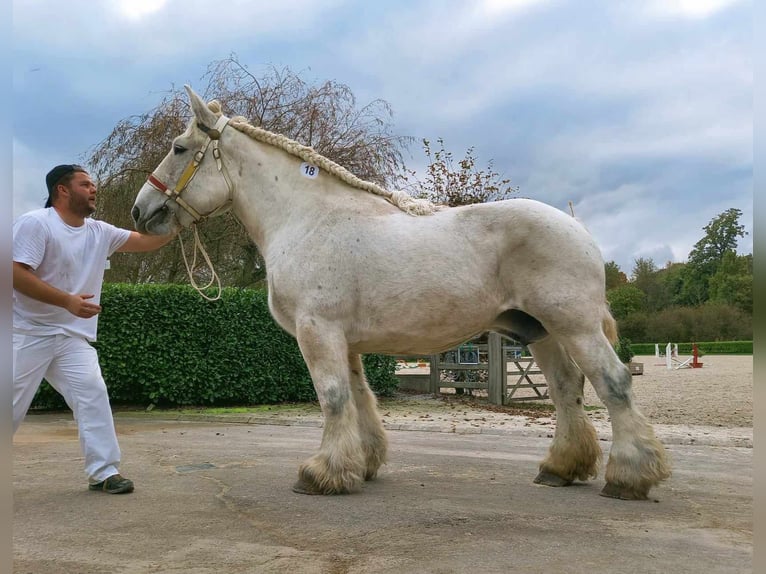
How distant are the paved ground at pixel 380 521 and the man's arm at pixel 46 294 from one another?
121 centimetres

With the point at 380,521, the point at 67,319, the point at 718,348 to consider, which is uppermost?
the point at 67,319

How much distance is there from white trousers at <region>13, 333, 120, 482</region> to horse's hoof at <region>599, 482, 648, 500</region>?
3289 millimetres

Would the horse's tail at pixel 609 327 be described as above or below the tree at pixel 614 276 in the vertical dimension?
below

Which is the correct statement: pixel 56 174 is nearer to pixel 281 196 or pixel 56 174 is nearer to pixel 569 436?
pixel 281 196

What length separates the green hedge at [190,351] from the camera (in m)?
10.6

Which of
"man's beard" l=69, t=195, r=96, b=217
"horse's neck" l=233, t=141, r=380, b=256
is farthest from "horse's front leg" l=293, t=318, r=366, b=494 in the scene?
"man's beard" l=69, t=195, r=96, b=217

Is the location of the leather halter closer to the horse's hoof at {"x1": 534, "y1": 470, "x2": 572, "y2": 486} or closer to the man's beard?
the man's beard

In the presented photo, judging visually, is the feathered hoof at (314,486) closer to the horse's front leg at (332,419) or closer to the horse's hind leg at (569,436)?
the horse's front leg at (332,419)

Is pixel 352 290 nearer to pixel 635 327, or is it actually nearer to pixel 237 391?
pixel 237 391

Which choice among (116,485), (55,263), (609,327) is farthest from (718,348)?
(55,263)

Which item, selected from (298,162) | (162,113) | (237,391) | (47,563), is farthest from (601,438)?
(162,113)

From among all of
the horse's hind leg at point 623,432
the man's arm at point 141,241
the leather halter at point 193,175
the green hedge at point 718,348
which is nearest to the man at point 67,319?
the man's arm at point 141,241

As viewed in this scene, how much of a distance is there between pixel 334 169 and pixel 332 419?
1823 mm

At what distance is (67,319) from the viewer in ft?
13.3
